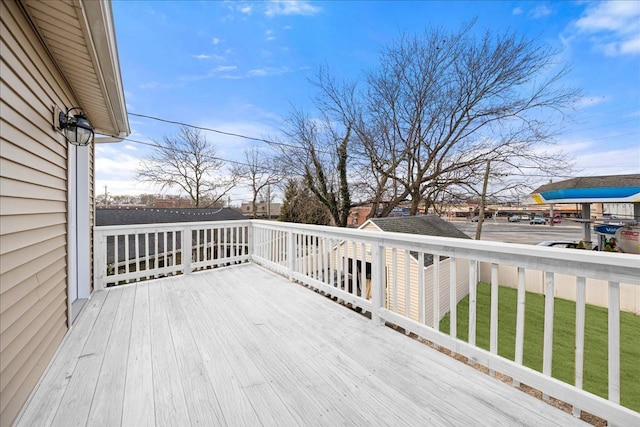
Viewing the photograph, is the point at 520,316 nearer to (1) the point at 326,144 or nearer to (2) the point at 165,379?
(2) the point at 165,379

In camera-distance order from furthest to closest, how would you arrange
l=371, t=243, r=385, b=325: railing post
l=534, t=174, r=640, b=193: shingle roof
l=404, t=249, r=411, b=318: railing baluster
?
l=534, t=174, r=640, b=193: shingle roof
l=371, t=243, r=385, b=325: railing post
l=404, t=249, r=411, b=318: railing baluster

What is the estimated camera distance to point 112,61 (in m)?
1.95

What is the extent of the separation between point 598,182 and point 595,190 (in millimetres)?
441

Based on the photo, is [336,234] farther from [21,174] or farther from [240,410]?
[21,174]

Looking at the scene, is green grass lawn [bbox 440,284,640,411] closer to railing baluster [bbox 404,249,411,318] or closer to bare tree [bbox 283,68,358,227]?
railing baluster [bbox 404,249,411,318]

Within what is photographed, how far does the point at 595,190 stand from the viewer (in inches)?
309

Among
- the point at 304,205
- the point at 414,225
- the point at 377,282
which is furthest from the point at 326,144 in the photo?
the point at 377,282

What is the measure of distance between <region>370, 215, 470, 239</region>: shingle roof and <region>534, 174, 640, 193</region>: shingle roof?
3499mm

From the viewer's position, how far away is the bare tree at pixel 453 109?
9.42 m

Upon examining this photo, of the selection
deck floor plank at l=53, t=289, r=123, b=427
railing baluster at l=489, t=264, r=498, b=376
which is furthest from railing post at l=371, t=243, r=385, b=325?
deck floor plank at l=53, t=289, r=123, b=427

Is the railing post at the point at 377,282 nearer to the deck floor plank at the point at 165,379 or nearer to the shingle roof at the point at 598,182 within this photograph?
the deck floor plank at the point at 165,379

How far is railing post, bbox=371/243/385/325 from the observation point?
240 centimetres

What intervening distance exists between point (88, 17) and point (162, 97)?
9.73 metres

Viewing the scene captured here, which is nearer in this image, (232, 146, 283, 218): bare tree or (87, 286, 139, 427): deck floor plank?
(87, 286, 139, 427): deck floor plank
